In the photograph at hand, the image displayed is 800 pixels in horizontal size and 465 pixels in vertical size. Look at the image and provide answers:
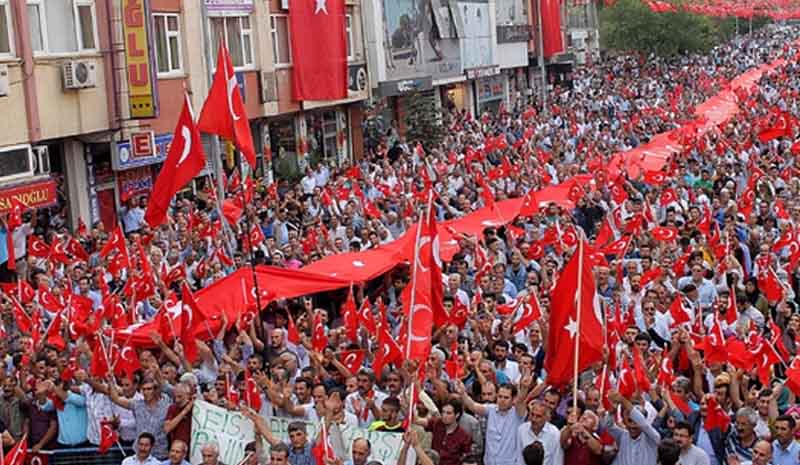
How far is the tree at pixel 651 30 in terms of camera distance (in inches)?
2638

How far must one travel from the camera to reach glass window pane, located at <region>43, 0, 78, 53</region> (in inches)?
912

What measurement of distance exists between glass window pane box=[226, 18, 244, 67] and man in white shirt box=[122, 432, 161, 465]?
1970 cm

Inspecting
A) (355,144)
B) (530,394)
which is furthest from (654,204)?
(355,144)

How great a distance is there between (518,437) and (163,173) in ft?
21.0

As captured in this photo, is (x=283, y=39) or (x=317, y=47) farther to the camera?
(x=283, y=39)

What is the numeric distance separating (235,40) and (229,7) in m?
Answer: 0.94

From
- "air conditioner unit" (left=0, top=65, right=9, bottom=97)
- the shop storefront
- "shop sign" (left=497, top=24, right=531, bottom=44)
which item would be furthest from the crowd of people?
"shop sign" (left=497, top=24, right=531, bottom=44)

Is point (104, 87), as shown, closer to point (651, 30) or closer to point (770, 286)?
point (770, 286)

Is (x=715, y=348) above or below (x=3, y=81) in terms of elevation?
below

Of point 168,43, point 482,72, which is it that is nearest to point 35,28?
point 168,43

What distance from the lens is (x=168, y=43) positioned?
88.1 ft

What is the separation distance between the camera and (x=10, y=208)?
2097cm

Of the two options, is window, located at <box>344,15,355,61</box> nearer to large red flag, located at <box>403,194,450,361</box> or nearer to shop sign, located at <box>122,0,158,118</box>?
shop sign, located at <box>122,0,158,118</box>

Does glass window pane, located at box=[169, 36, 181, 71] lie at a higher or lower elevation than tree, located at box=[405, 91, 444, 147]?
higher
